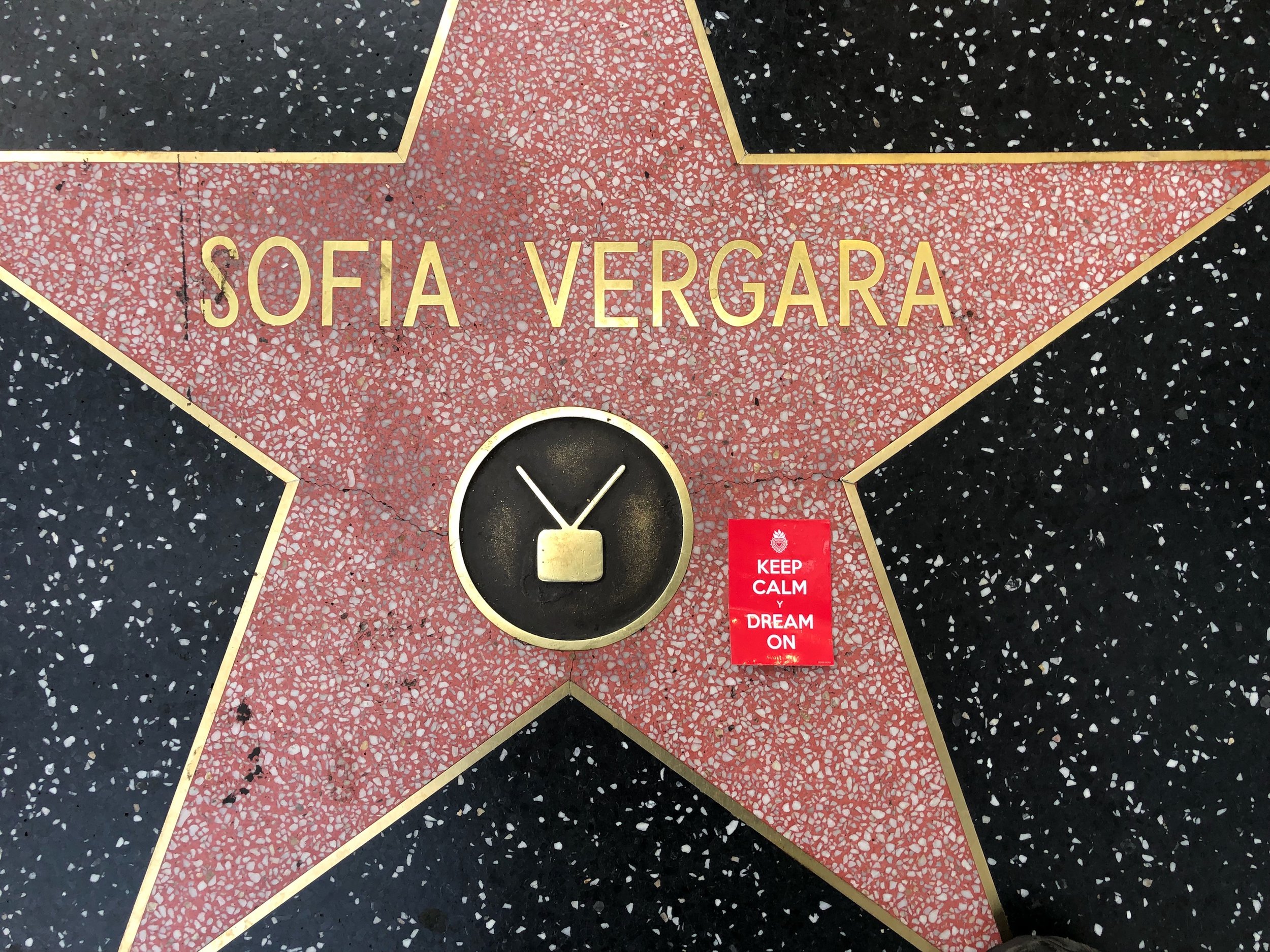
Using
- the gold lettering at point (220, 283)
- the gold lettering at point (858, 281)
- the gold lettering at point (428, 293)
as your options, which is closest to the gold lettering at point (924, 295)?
the gold lettering at point (858, 281)

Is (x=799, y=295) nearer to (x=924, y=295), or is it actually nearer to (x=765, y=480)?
(x=924, y=295)

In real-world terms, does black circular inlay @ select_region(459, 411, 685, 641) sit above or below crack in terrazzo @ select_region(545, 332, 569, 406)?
below

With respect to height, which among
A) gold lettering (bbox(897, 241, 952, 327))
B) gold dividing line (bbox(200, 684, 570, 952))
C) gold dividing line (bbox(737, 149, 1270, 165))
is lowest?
gold dividing line (bbox(200, 684, 570, 952))

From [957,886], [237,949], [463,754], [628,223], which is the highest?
[628,223]

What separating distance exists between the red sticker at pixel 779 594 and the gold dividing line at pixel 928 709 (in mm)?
73

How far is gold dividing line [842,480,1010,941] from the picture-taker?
1173 millimetres

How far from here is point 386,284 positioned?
46.9 inches

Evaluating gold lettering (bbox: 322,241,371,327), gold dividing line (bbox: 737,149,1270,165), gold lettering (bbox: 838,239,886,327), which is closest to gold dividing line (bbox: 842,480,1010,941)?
gold lettering (bbox: 838,239,886,327)

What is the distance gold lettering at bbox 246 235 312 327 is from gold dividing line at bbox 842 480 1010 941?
903 mm

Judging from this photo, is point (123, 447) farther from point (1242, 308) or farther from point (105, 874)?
point (1242, 308)

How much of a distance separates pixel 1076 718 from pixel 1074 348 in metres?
0.59

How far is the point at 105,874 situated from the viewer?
3.77ft

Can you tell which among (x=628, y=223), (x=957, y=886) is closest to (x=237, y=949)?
(x=957, y=886)

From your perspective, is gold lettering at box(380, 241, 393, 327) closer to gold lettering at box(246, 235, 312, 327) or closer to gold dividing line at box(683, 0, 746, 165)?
gold lettering at box(246, 235, 312, 327)
